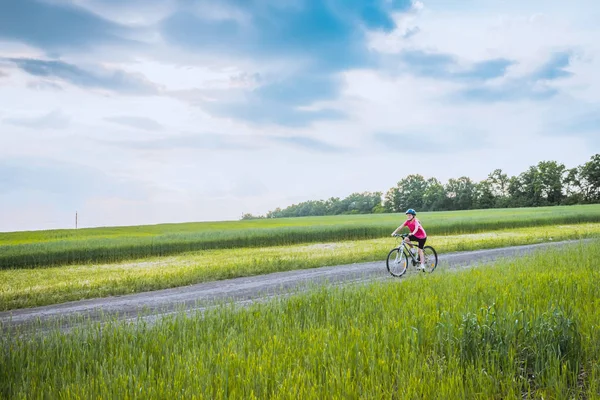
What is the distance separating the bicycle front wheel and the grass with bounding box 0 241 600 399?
25.2 ft

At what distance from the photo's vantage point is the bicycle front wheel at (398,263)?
15484 mm

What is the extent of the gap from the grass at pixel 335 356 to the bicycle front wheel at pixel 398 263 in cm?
769

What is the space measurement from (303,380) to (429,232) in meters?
37.4

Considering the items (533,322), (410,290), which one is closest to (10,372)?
(533,322)

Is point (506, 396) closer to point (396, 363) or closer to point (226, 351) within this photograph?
point (396, 363)

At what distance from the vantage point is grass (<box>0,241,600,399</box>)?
14.0 feet

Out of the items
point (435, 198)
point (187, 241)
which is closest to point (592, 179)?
point (435, 198)

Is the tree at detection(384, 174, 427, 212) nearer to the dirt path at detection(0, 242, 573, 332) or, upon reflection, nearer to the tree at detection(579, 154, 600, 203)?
the tree at detection(579, 154, 600, 203)

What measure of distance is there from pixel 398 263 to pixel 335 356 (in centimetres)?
1095

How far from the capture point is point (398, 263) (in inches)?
610

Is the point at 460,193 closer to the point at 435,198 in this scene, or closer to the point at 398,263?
the point at 435,198

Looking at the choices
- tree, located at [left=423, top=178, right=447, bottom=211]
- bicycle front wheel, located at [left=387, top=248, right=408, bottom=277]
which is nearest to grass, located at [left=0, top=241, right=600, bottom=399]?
bicycle front wheel, located at [left=387, top=248, right=408, bottom=277]

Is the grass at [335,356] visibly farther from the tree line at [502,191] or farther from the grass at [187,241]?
the tree line at [502,191]

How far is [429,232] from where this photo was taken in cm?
3953
